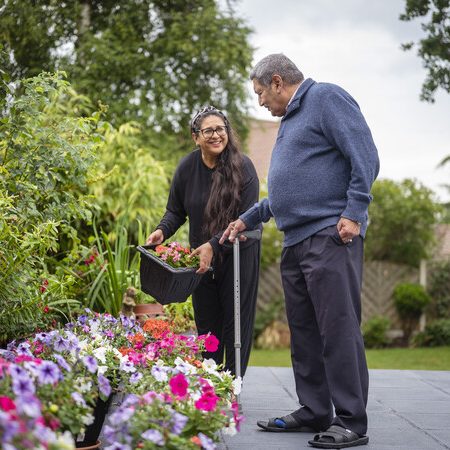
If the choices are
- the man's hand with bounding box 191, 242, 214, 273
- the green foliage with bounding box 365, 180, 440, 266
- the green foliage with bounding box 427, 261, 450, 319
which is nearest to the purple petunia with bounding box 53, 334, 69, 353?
the man's hand with bounding box 191, 242, 214, 273

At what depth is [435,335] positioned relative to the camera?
44.0ft

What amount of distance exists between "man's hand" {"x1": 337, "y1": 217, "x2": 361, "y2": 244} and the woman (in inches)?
31.8

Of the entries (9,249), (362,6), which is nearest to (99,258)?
(9,249)

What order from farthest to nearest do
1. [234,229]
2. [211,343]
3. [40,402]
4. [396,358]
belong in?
[396,358], [234,229], [211,343], [40,402]

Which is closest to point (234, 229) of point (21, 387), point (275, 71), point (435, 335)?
point (275, 71)

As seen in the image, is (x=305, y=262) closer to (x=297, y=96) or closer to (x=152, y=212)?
(x=297, y=96)

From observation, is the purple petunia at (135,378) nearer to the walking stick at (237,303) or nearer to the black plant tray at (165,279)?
the black plant tray at (165,279)

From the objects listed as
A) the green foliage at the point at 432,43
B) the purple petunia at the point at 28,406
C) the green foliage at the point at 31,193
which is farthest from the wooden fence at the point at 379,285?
the purple petunia at the point at 28,406

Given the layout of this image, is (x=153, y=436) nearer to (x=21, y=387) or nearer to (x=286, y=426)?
(x=21, y=387)

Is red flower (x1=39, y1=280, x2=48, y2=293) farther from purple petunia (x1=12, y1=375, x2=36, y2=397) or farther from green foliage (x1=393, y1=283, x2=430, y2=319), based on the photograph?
green foliage (x1=393, y1=283, x2=430, y2=319)

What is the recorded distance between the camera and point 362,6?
29.8 ft

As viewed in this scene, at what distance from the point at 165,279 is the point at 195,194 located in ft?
2.14

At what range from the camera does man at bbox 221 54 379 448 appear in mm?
3404

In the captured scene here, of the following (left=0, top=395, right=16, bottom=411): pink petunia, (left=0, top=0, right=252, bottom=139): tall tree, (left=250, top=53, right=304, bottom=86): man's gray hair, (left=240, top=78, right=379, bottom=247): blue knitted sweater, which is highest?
(left=0, top=0, right=252, bottom=139): tall tree
